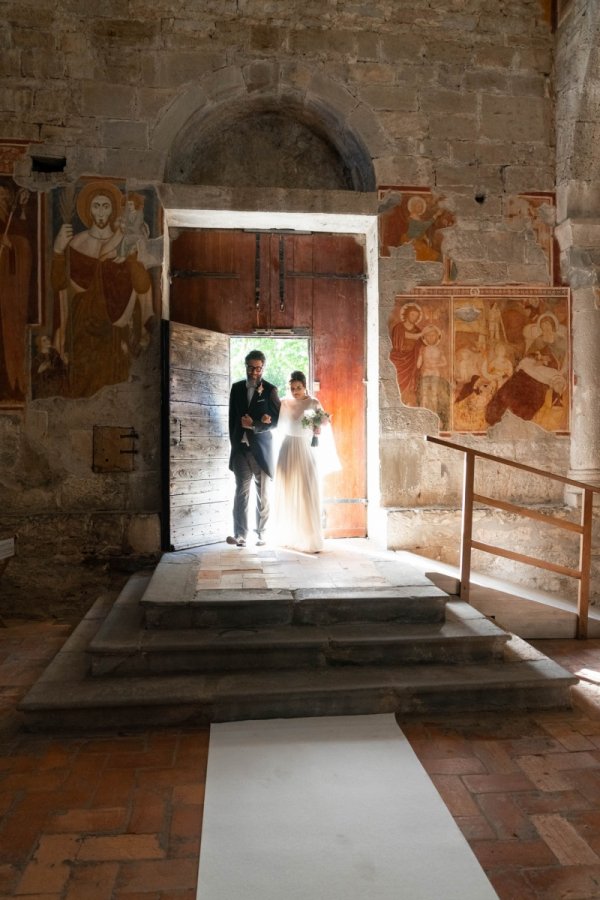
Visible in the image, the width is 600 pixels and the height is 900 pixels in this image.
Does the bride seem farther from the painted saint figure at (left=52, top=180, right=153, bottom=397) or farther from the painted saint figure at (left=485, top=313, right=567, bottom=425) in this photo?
the painted saint figure at (left=485, top=313, right=567, bottom=425)

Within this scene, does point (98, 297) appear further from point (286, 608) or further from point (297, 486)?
point (286, 608)

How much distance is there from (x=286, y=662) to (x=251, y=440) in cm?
272

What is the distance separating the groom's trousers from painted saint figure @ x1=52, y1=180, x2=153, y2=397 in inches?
54.0

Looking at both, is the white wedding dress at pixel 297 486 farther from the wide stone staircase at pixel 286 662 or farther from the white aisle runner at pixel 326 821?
the white aisle runner at pixel 326 821

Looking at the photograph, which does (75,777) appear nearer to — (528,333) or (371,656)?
(371,656)

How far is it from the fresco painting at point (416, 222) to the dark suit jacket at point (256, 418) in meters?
1.85

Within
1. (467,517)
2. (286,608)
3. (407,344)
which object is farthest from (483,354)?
(286,608)

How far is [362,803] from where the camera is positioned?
2.79 metres

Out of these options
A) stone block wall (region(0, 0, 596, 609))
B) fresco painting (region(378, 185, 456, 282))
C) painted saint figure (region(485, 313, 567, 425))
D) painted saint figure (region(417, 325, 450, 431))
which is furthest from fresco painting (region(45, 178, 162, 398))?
painted saint figure (region(485, 313, 567, 425))

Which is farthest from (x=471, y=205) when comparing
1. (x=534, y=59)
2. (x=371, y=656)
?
(x=371, y=656)

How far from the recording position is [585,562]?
515cm

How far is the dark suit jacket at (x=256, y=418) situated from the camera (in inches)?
245

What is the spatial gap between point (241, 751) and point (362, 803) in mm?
740

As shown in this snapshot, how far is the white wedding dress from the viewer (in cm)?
590
